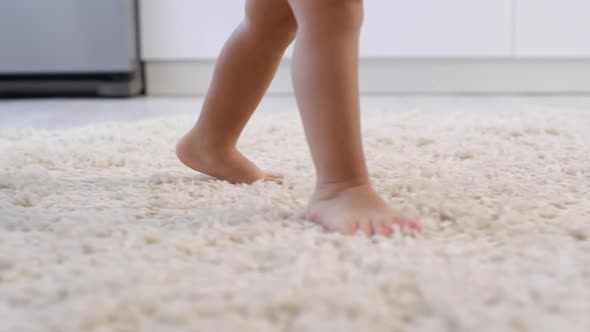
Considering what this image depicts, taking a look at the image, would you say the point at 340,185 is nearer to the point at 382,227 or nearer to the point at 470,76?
the point at 382,227

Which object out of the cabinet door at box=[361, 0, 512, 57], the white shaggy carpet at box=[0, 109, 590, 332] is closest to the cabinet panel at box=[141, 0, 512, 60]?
the cabinet door at box=[361, 0, 512, 57]

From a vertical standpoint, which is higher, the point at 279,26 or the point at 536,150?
the point at 279,26

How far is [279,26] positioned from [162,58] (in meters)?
1.62

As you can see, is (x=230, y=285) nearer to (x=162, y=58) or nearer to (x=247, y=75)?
(x=247, y=75)

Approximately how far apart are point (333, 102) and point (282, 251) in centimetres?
17

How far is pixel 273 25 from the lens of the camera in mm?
802

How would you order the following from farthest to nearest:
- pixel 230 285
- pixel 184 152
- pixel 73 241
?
1. pixel 184 152
2. pixel 73 241
3. pixel 230 285

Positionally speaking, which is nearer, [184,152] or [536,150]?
[184,152]

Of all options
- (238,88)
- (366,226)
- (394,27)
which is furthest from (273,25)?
(394,27)

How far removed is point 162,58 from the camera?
92.5 inches

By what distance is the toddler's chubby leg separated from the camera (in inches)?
31.7

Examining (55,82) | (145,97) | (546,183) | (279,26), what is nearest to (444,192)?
(546,183)

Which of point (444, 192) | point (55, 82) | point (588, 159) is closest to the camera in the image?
point (444, 192)

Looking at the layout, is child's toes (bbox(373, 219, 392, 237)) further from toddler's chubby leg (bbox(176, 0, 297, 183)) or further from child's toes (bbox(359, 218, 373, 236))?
toddler's chubby leg (bbox(176, 0, 297, 183))
